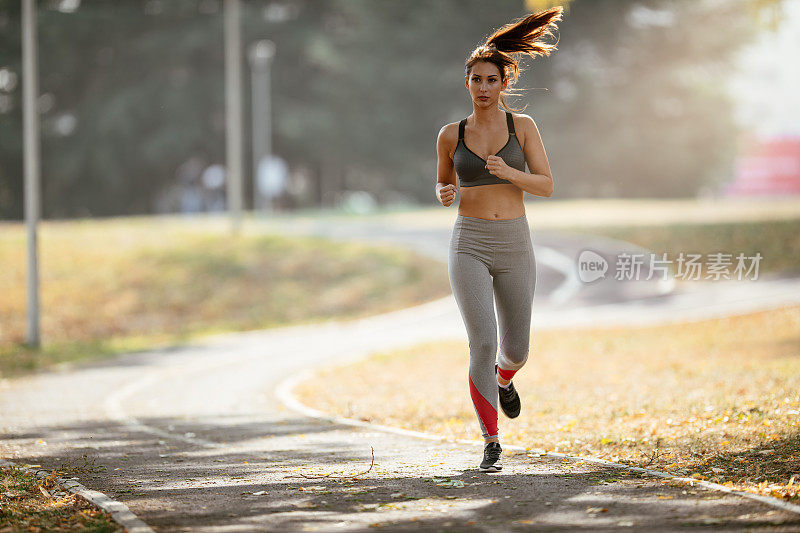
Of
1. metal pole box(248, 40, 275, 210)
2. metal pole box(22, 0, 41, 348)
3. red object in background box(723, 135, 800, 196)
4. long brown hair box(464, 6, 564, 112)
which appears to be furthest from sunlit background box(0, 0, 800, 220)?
long brown hair box(464, 6, 564, 112)

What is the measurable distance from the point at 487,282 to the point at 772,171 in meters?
68.6

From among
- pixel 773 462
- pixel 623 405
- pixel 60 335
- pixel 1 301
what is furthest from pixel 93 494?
pixel 1 301

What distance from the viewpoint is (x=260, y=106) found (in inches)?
1918

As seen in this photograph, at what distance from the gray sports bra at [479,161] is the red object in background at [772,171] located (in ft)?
197

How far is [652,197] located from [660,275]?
30385 millimetres

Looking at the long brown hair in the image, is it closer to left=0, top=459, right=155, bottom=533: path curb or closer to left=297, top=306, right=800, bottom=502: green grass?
left=297, top=306, right=800, bottom=502: green grass

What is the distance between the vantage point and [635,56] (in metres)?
47.9

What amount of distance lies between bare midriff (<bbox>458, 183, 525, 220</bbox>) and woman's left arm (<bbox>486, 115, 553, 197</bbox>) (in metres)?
0.09

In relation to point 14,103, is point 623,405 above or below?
below

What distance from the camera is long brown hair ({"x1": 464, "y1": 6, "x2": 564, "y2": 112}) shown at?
637 centimetres

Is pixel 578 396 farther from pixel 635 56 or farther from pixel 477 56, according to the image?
pixel 635 56

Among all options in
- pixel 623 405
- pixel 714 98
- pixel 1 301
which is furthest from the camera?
pixel 714 98

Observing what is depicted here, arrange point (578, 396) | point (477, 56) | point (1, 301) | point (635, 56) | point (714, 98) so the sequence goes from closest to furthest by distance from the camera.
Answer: point (477, 56) < point (578, 396) < point (1, 301) < point (635, 56) < point (714, 98)

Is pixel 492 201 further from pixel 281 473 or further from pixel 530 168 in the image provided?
pixel 281 473
